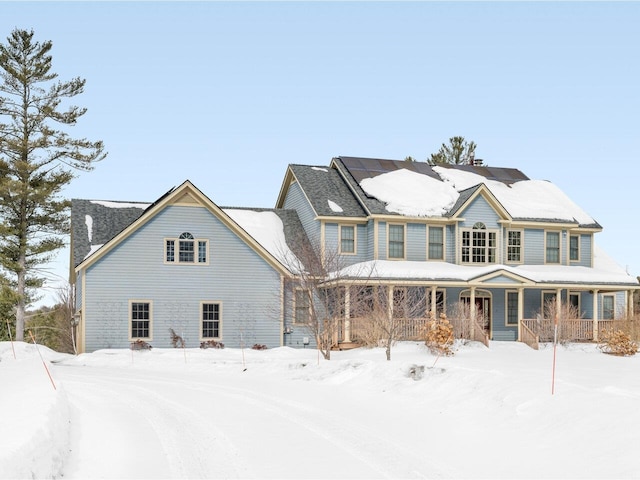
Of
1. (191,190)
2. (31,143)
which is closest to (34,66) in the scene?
(31,143)

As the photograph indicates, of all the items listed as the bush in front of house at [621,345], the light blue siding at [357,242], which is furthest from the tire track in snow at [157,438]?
the bush in front of house at [621,345]

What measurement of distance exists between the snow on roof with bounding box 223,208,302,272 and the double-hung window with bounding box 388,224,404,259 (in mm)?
4384

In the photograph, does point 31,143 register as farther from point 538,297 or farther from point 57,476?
point 57,476

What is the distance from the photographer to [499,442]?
12078 millimetres

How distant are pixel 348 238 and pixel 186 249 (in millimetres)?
7575

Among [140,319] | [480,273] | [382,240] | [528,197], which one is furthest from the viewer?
[528,197]

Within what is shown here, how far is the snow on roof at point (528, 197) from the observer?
3803cm

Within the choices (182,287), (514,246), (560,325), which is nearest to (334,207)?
(182,287)

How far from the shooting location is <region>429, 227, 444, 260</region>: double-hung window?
36375 mm

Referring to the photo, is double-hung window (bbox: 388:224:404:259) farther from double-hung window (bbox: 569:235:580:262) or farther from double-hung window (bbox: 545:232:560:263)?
double-hung window (bbox: 569:235:580:262)

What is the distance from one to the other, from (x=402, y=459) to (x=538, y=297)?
2864 centimetres

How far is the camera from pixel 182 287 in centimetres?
3284

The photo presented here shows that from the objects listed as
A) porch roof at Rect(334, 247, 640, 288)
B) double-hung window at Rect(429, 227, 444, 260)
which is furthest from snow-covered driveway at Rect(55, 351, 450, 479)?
double-hung window at Rect(429, 227, 444, 260)

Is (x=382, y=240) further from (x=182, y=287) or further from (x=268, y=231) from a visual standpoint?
(x=182, y=287)
